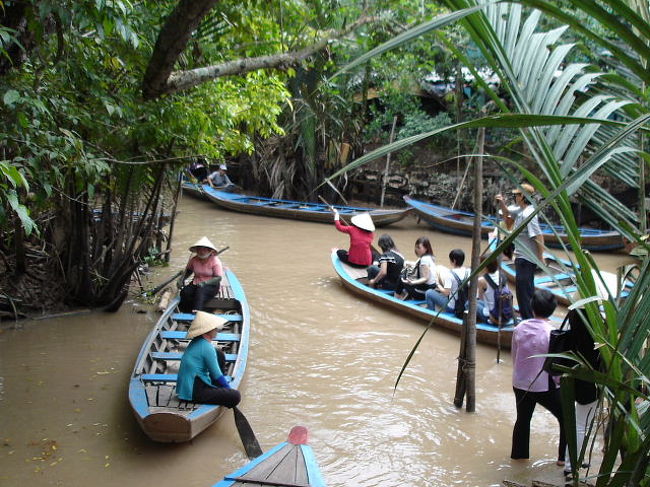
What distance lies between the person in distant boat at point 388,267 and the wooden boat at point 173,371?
6.60 ft

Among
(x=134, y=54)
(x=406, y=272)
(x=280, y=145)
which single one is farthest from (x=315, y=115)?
(x=134, y=54)

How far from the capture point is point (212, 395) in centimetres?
405

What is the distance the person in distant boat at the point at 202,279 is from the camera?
6145 millimetres

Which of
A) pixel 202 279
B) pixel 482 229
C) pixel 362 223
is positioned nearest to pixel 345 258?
pixel 362 223

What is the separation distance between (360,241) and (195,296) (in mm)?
3132

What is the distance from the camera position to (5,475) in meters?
3.71

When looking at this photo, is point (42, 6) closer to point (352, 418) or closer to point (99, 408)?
point (99, 408)

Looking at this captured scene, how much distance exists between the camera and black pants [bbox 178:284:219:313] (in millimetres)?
6105

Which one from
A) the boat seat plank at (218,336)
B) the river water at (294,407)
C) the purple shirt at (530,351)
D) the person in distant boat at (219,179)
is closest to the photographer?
the purple shirt at (530,351)

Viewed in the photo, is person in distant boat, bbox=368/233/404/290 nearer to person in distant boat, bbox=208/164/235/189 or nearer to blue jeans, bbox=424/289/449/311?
blue jeans, bbox=424/289/449/311

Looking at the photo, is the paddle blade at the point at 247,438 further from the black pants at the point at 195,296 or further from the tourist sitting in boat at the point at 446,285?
the tourist sitting in boat at the point at 446,285

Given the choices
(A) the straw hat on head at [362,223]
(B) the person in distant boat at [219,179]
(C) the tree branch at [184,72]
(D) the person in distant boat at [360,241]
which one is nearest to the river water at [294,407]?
(D) the person in distant boat at [360,241]

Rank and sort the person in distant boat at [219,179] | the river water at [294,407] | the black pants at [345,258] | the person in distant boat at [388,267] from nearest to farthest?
the river water at [294,407]
the person in distant boat at [388,267]
the black pants at [345,258]
the person in distant boat at [219,179]

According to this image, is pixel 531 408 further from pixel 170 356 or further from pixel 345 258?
pixel 345 258
